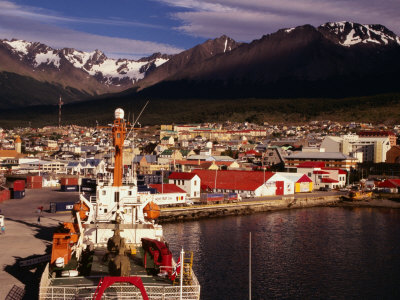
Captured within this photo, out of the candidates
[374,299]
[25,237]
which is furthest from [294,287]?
[25,237]

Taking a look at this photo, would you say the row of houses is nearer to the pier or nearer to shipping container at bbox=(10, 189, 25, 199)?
the pier

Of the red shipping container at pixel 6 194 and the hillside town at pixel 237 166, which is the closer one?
the red shipping container at pixel 6 194

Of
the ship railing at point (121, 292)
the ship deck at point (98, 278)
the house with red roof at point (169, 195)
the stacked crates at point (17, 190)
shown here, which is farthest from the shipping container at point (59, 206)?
the ship railing at point (121, 292)

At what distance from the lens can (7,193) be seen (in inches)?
2000

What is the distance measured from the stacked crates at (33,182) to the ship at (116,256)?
38.6 meters

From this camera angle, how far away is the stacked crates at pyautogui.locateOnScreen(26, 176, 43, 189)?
62.9m

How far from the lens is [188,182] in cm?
5647

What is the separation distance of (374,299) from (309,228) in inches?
732

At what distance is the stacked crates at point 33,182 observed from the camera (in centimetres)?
6291

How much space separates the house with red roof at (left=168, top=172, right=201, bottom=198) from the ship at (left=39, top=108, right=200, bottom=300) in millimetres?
28592

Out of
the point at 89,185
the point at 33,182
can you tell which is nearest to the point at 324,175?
the point at 89,185

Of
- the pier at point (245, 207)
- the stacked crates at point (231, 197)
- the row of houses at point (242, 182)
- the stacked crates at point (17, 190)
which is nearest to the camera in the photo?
the pier at point (245, 207)

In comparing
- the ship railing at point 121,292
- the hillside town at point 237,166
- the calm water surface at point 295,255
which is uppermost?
the hillside town at point 237,166

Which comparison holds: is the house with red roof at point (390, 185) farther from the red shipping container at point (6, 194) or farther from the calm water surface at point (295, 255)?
the red shipping container at point (6, 194)
